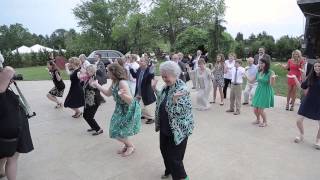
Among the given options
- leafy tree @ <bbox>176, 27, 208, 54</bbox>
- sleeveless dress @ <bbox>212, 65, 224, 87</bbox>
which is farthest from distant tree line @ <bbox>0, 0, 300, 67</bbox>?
sleeveless dress @ <bbox>212, 65, 224, 87</bbox>

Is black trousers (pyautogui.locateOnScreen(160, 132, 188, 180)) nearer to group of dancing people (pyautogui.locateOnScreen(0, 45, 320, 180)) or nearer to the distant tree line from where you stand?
group of dancing people (pyautogui.locateOnScreen(0, 45, 320, 180))

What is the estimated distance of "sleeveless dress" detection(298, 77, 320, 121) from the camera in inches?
237

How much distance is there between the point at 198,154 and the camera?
5.87 meters

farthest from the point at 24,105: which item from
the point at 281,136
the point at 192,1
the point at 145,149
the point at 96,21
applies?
the point at 96,21

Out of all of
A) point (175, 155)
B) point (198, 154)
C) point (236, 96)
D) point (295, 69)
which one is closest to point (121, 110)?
point (198, 154)

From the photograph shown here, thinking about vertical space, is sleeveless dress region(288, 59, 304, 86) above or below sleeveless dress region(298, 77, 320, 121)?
above

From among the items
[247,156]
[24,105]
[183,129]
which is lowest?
[247,156]

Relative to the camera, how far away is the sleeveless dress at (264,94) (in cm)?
724

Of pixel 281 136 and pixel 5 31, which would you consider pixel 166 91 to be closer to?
pixel 281 136

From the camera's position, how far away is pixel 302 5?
10.5 meters

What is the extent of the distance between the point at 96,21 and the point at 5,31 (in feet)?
111

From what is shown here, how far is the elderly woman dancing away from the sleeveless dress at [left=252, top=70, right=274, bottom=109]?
3.52 meters

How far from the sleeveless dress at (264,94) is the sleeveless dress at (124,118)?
9.88ft

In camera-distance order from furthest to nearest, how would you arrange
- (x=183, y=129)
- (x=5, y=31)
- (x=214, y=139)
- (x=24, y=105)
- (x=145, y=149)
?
(x=5, y=31) → (x=214, y=139) → (x=145, y=149) → (x=24, y=105) → (x=183, y=129)
